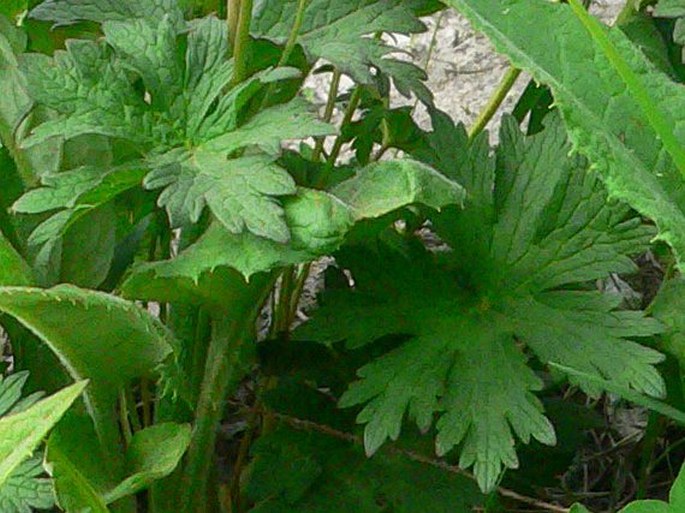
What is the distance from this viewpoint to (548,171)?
1092 millimetres

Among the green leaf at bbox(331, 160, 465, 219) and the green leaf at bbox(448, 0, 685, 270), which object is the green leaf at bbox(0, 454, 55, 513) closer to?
the green leaf at bbox(331, 160, 465, 219)

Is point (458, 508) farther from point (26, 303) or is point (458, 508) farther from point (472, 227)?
point (26, 303)

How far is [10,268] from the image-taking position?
3.10 ft

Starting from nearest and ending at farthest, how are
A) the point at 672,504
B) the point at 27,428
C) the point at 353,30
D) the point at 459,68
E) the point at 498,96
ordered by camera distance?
the point at 27,428 → the point at 672,504 → the point at 353,30 → the point at 498,96 → the point at 459,68

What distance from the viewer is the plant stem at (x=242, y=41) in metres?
0.94

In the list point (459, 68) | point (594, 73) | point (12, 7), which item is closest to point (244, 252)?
point (594, 73)

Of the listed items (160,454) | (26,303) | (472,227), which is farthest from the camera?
(472,227)

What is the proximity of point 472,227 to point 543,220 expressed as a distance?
0.06 metres

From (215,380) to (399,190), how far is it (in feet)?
0.91

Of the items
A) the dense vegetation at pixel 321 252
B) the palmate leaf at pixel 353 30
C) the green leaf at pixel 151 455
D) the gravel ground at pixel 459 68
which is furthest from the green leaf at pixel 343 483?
the gravel ground at pixel 459 68

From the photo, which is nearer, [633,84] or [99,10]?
[633,84]

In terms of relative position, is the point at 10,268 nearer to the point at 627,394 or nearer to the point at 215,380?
the point at 215,380

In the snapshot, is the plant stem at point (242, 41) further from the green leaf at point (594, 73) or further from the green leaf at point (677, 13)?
the green leaf at point (677, 13)

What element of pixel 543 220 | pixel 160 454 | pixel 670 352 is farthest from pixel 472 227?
pixel 160 454
